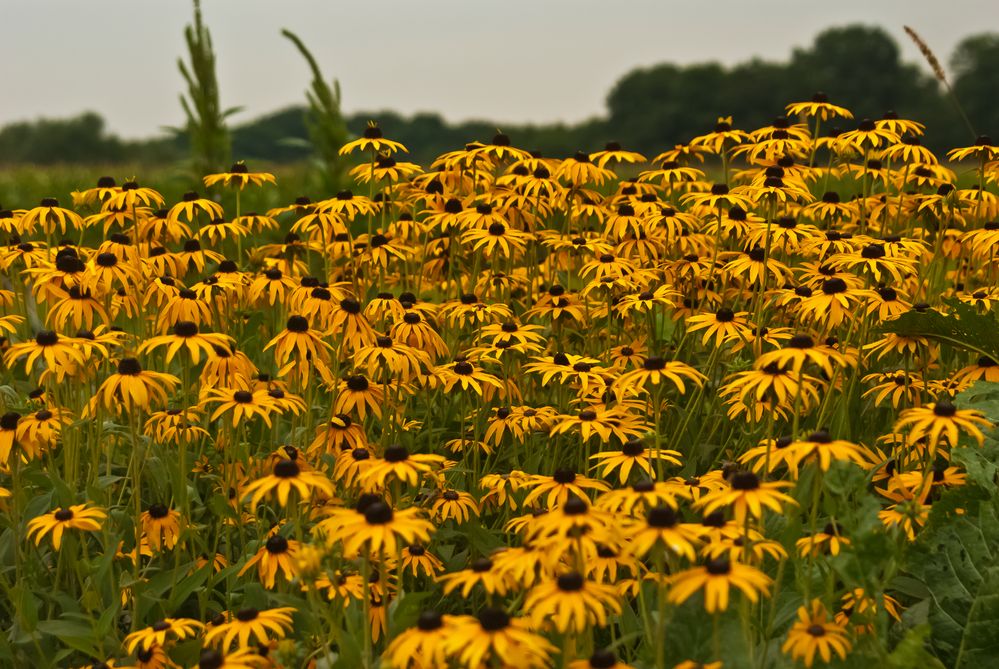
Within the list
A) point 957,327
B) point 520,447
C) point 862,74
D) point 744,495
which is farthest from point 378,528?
point 862,74

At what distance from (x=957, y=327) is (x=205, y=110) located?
1138 cm

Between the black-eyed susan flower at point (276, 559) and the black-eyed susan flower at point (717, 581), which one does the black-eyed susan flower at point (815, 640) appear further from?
the black-eyed susan flower at point (276, 559)

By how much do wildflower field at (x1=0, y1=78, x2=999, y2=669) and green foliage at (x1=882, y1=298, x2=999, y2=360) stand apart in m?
0.02

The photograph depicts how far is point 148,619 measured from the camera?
15.8ft

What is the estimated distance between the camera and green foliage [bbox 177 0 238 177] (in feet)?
46.5

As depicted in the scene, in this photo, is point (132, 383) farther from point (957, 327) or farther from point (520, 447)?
point (957, 327)

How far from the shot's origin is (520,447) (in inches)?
246

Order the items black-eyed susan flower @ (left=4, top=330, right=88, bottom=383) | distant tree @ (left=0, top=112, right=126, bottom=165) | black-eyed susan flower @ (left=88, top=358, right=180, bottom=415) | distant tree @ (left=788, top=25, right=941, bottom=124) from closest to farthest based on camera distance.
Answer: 1. black-eyed susan flower @ (left=88, top=358, right=180, bottom=415)
2. black-eyed susan flower @ (left=4, top=330, right=88, bottom=383)
3. distant tree @ (left=788, top=25, right=941, bottom=124)
4. distant tree @ (left=0, top=112, right=126, bottom=165)

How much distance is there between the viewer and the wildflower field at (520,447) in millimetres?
3598

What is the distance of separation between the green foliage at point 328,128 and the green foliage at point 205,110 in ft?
3.73

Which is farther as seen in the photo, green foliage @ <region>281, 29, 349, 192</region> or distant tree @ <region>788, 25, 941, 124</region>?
distant tree @ <region>788, 25, 941, 124</region>

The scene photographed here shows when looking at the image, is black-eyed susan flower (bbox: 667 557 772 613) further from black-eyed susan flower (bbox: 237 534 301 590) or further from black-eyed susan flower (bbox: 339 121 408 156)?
black-eyed susan flower (bbox: 339 121 408 156)

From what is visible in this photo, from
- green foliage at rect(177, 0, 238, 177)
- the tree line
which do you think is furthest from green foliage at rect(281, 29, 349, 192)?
the tree line

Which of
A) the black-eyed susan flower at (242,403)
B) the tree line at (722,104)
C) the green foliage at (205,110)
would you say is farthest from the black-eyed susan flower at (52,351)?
the tree line at (722,104)
